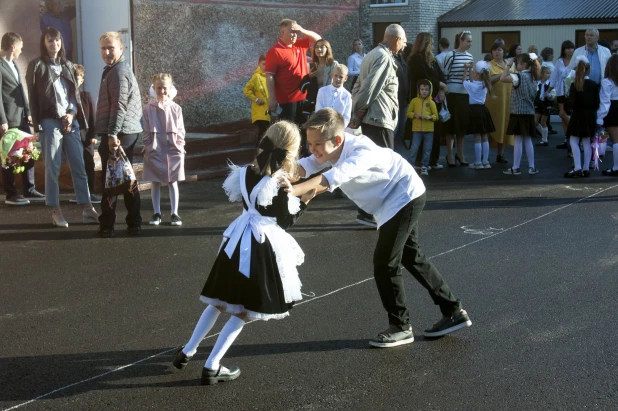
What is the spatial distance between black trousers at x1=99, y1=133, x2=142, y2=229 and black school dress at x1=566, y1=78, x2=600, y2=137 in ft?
21.7

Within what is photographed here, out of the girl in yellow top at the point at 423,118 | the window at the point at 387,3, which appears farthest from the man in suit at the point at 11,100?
the window at the point at 387,3

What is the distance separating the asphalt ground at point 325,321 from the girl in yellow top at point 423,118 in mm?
3002

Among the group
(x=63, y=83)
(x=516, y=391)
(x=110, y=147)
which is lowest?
(x=516, y=391)

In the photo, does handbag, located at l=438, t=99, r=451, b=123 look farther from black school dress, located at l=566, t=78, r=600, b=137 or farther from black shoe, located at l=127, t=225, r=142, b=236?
black shoe, located at l=127, t=225, r=142, b=236

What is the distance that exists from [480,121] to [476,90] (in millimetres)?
528

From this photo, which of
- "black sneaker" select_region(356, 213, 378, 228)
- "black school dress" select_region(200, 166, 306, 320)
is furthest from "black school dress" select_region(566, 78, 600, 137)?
"black school dress" select_region(200, 166, 306, 320)

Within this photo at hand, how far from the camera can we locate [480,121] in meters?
13.2

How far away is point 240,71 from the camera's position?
49.7 feet

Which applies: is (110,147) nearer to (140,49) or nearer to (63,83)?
(63,83)

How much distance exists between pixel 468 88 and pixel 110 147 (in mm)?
6670

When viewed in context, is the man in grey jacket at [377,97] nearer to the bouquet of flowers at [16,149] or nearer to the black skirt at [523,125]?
the bouquet of flowers at [16,149]

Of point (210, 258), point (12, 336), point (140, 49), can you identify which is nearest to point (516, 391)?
point (12, 336)

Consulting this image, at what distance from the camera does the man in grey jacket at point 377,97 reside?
9047mm

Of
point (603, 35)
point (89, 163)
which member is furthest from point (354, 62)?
point (603, 35)
